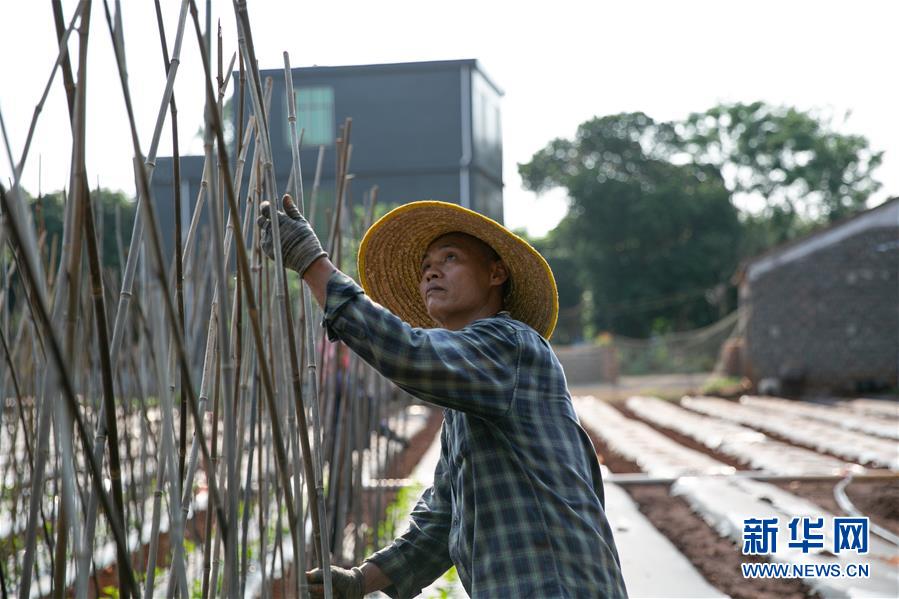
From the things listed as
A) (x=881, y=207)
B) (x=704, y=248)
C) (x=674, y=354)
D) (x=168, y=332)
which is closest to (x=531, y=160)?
(x=704, y=248)

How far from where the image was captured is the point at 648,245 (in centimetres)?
2720

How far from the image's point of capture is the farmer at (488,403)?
3.85 ft

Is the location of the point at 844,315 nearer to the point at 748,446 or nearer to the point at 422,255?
the point at 748,446

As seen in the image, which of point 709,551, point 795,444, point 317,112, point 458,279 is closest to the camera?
point 458,279

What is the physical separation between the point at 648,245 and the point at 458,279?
26.3m

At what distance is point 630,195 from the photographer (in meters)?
27.5

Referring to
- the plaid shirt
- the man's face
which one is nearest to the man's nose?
the man's face

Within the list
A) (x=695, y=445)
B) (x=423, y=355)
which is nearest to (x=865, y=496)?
(x=695, y=445)

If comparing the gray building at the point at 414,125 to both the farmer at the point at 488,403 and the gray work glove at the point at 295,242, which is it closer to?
the farmer at the point at 488,403

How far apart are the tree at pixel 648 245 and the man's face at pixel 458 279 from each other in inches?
997

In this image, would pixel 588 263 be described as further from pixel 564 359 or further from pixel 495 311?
pixel 495 311

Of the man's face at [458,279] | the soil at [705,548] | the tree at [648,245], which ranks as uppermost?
the tree at [648,245]

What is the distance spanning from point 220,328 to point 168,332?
1459 mm

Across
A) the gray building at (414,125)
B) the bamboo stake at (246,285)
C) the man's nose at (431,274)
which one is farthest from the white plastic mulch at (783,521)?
the gray building at (414,125)
